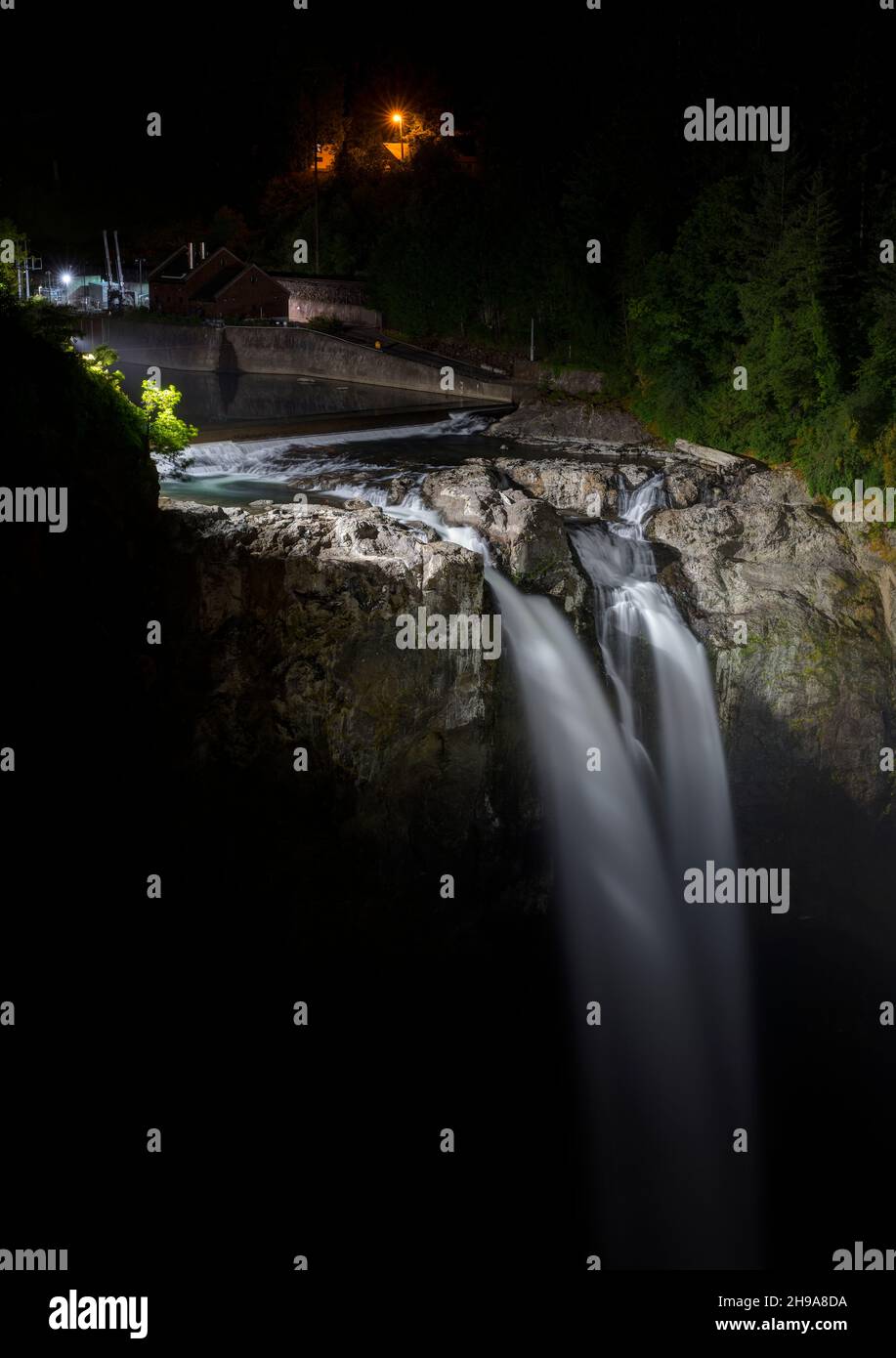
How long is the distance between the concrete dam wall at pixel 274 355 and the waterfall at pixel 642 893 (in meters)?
19.3

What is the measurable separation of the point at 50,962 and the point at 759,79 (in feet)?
97.1

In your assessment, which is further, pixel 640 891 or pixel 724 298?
pixel 724 298

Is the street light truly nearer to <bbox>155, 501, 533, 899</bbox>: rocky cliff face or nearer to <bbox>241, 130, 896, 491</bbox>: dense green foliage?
<bbox>241, 130, 896, 491</bbox>: dense green foliage

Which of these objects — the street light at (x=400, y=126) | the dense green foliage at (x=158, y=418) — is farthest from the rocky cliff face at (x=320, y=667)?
the street light at (x=400, y=126)

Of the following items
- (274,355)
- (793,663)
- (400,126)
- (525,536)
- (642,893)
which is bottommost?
(642,893)

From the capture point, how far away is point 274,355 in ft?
149

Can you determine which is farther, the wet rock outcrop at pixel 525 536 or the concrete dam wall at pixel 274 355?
the concrete dam wall at pixel 274 355

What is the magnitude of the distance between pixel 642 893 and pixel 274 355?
31347 millimetres

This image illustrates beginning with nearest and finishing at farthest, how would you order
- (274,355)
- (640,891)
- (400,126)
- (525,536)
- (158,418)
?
(640,891) → (525,536) → (158,418) → (274,355) → (400,126)

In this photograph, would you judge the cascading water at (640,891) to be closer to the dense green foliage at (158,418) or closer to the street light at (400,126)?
the dense green foliage at (158,418)

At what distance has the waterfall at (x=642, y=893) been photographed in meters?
18.0

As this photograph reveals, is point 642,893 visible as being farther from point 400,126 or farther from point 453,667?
point 400,126

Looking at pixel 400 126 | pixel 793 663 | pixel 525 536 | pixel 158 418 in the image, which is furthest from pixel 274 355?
pixel 793 663

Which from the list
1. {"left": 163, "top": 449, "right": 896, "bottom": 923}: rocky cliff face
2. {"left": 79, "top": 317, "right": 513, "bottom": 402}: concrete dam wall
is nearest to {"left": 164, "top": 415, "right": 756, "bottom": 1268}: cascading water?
{"left": 163, "top": 449, "right": 896, "bottom": 923}: rocky cliff face
